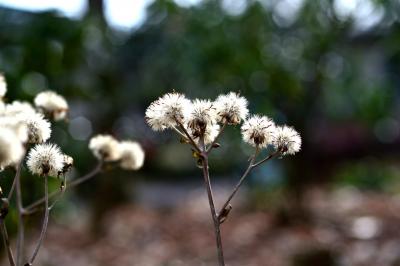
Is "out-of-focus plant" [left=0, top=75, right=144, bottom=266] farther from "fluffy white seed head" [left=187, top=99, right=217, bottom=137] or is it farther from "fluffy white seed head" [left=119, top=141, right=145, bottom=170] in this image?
"fluffy white seed head" [left=187, top=99, right=217, bottom=137]

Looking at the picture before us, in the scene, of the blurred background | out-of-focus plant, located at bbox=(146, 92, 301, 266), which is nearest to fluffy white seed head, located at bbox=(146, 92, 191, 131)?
out-of-focus plant, located at bbox=(146, 92, 301, 266)

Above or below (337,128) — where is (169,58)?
below

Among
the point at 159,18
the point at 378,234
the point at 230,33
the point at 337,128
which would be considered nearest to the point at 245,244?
the point at 378,234

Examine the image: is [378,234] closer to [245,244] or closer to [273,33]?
[245,244]

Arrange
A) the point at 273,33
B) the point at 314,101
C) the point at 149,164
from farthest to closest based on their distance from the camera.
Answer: the point at 149,164 → the point at 314,101 → the point at 273,33

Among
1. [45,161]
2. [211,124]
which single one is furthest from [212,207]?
[45,161]

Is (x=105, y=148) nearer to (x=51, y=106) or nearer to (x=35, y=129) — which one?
(x=51, y=106)

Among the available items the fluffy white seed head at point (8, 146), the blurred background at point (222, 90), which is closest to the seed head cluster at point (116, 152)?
the fluffy white seed head at point (8, 146)

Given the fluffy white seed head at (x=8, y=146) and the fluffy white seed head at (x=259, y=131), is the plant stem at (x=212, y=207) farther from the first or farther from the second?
the fluffy white seed head at (x=8, y=146)
